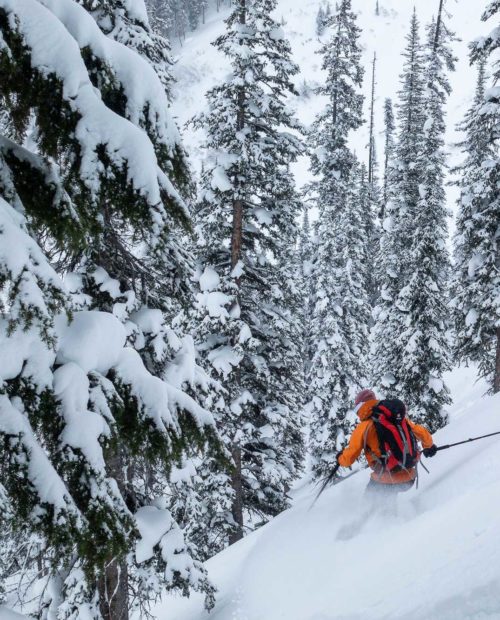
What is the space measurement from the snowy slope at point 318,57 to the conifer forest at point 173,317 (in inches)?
2531

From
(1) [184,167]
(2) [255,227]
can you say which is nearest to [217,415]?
(2) [255,227]

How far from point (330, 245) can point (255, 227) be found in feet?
32.2

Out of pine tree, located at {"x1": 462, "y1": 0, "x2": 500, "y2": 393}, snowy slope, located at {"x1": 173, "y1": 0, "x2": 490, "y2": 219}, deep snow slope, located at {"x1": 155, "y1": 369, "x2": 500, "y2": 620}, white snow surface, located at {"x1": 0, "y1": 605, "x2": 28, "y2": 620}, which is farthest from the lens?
snowy slope, located at {"x1": 173, "y1": 0, "x2": 490, "y2": 219}

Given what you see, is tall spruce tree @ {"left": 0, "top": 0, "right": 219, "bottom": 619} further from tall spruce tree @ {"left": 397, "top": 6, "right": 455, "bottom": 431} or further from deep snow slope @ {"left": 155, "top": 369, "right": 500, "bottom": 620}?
tall spruce tree @ {"left": 397, "top": 6, "right": 455, "bottom": 431}

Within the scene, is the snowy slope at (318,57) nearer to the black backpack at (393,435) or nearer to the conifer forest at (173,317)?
the conifer forest at (173,317)

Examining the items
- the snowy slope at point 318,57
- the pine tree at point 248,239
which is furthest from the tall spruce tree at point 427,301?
the snowy slope at point 318,57

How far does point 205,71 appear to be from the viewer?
105 m

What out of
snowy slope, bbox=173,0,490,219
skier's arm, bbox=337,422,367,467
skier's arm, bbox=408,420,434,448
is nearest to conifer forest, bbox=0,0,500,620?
skier's arm, bbox=408,420,434,448

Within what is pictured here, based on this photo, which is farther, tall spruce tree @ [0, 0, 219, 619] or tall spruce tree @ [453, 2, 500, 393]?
tall spruce tree @ [453, 2, 500, 393]

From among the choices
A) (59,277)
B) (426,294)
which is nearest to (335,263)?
(426,294)

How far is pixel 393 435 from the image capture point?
6.45 metres

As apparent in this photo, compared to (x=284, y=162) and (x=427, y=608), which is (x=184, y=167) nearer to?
(x=427, y=608)

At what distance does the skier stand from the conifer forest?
1.34 ft

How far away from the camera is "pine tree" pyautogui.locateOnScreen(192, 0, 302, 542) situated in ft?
40.7
